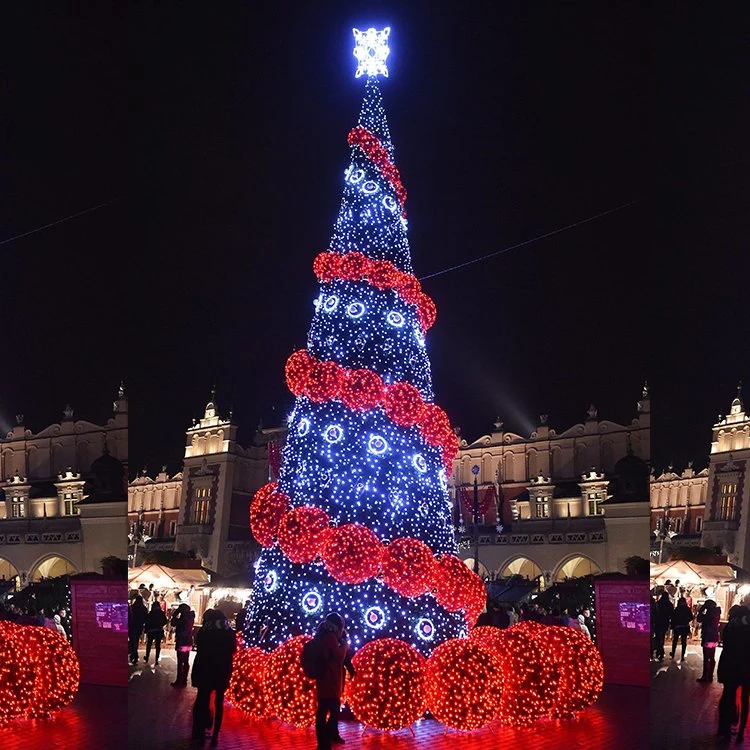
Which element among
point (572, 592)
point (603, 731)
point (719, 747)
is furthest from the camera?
point (572, 592)

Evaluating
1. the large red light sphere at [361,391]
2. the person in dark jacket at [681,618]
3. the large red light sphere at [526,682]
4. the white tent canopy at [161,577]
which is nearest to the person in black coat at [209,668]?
the large red light sphere at [526,682]

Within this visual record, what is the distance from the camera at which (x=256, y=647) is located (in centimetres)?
812

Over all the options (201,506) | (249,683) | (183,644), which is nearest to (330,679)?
(249,683)

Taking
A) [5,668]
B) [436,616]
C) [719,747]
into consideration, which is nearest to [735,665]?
[719,747]

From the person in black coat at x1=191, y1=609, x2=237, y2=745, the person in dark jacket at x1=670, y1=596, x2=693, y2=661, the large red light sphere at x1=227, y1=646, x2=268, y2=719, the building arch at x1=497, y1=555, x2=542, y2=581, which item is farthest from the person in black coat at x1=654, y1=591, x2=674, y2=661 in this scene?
the building arch at x1=497, y1=555, x2=542, y2=581

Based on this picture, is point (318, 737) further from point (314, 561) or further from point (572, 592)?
point (572, 592)

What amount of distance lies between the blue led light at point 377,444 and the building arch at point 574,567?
27218 millimetres

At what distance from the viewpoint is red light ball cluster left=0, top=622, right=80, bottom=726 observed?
7.62 metres

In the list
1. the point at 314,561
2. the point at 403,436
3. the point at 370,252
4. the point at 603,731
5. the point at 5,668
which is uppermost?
the point at 370,252

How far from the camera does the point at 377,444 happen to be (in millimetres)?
8570

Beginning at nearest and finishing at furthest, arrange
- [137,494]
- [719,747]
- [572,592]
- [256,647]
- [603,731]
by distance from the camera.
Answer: [719,747], [603,731], [256,647], [572,592], [137,494]

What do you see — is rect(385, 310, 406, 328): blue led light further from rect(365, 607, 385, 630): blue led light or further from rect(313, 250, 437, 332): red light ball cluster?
rect(365, 607, 385, 630): blue led light

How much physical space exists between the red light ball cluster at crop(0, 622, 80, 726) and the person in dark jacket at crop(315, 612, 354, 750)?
107 inches

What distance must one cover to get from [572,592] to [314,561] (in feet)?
41.0
